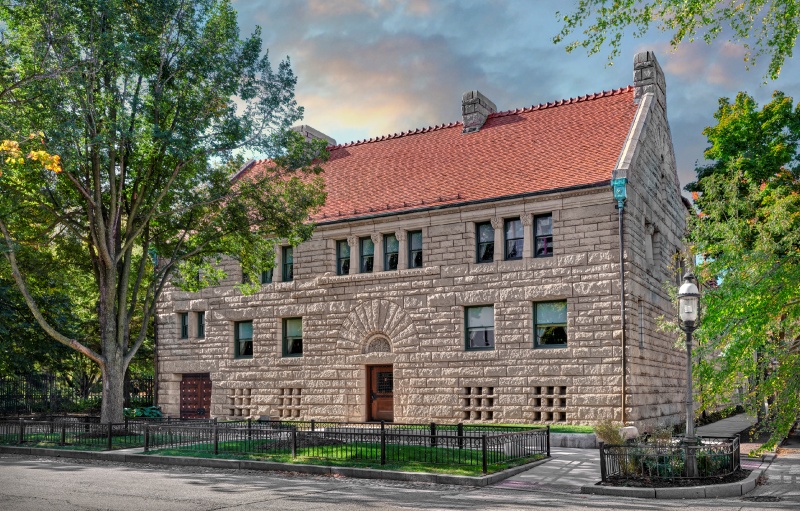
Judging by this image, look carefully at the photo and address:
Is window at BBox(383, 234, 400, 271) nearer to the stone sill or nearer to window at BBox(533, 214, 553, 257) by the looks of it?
the stone sill

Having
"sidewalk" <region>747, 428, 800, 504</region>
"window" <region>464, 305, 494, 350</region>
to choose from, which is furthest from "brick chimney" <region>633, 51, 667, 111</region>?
"sidewalk" <region>747, 428, 800, 504</region>

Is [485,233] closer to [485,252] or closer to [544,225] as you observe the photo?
[485,252]

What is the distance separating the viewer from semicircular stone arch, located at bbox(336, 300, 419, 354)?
27.1 meters

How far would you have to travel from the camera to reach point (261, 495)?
1317cm

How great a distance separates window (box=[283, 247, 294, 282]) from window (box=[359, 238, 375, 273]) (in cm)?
338

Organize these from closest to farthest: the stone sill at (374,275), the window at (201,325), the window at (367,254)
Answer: the stone sill at (374,275) → the window at (367,254) → the window at (201,325)

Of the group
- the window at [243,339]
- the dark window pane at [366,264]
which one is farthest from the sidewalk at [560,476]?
the window at [243,339]

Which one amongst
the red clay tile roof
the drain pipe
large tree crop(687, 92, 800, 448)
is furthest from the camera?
the red clay tile roof

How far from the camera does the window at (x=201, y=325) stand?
107 feet

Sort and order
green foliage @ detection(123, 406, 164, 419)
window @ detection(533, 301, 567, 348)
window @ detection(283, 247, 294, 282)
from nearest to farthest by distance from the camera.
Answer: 1. window @ detection(533, 301, 567, 348)
2. green foliage @ detection(123, 406, 164, 419)
3. window @ detection(283, 247, 294, 282)

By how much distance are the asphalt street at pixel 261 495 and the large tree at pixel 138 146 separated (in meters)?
8.65

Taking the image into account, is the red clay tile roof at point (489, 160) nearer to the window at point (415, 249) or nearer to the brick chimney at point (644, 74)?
the brick chimney at point (644, 74)

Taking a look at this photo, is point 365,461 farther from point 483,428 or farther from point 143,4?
point 143,4

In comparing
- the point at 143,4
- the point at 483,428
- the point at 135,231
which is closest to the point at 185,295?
the point at 135,231
